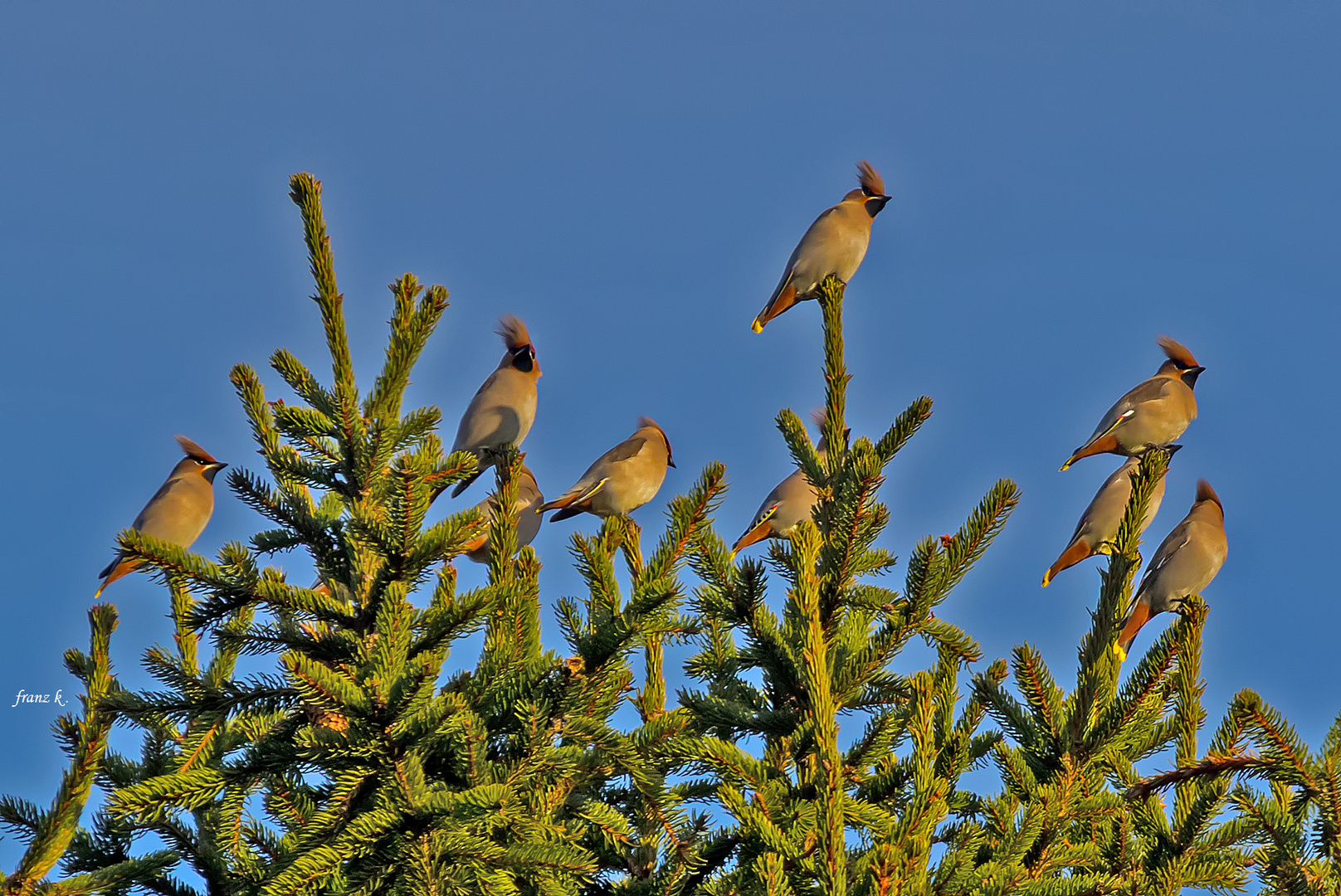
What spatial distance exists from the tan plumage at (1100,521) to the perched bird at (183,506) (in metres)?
4.00

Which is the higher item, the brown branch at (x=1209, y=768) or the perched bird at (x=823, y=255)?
the perched bird at (x=823, y=255)

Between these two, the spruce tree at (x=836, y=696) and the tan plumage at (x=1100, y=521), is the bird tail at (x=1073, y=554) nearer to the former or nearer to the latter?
the tan plumage at (x=1100, y=521)

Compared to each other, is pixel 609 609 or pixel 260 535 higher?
pixel 260 535

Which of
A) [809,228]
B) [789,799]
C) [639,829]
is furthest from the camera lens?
[809,228]

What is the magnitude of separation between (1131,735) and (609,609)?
1.29 meters

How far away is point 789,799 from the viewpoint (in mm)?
2801

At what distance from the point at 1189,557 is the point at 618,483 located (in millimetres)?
2431

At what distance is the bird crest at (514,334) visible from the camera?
6.42 meters

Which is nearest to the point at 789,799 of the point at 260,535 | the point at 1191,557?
the point at 260,535

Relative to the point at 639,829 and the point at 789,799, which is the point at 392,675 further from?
the point at 639,829

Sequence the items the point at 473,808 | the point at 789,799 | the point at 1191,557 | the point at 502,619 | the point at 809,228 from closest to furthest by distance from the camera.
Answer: the point at 473,808, the point at 789,799, the point at 502,619, the point at 1191,557, the point at 809,228

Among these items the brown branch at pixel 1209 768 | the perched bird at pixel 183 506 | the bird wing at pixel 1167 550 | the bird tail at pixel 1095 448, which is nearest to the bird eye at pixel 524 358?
the perched bird at pixel 183 506

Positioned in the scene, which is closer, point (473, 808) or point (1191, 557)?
point (473, 808)

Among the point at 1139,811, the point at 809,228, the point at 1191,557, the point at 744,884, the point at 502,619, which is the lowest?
the point at 744,884
